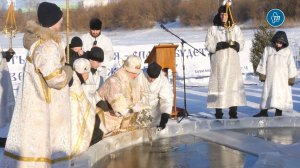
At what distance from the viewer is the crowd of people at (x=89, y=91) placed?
511 centimetres

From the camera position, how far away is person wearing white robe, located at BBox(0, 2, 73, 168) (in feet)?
16.5

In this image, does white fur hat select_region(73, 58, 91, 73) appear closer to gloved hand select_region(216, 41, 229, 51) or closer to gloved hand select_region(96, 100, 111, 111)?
gloved hand select_region(96, 100, 111, 111)

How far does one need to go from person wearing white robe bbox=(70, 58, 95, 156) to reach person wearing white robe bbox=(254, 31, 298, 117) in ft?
12.0

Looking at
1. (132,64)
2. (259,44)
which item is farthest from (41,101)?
(259,44)

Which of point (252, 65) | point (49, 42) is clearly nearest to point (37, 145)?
point (49, 42)

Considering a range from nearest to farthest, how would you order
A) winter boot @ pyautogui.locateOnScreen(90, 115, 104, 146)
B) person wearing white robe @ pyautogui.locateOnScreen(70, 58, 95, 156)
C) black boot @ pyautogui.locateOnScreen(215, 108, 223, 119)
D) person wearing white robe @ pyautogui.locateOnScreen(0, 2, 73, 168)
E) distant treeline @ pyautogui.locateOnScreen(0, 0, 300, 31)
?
person wearing white robe @ pyautogui.locateOnScreen(0, 2, 73, 168)
person wearing white robe @ pyautogui.locateOnScreen(70, 58, 95, 156)
winter boot @ pyautogui.locateOnScreen(90, 115, 104, 146)
black boot @ pyautogui.locateOnScreen(215, 108, 223, 119)
distant treeline @ pyautogui.locateOnScreen(0, 0, 300, 31)

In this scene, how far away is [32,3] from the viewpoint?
43.7 meters

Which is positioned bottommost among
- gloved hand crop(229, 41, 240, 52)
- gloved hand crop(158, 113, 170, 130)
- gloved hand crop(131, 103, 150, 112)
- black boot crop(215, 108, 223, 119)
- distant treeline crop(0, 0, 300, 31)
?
black boot crop(215, 108, 223, 119)

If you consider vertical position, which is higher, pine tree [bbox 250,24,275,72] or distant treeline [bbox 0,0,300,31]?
distant treeline [bbox 0,0,300,31]

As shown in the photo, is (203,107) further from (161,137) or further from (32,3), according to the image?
(32,3)

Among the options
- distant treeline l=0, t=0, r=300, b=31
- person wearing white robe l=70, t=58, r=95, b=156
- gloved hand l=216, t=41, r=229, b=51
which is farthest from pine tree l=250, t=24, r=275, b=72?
distant treeline l=0, t=0, r=300, b=31

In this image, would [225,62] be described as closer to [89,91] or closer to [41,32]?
[89,91]

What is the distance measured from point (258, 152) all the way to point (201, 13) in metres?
43.6

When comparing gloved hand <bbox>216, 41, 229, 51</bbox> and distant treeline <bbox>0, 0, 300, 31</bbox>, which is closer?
gloved hand <bbox>216, 41, 229, 51</bbox>
